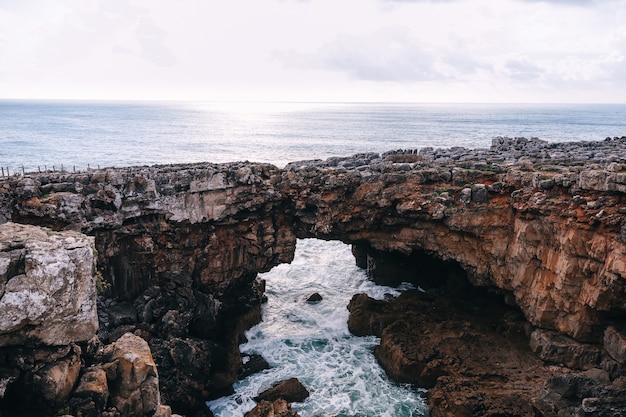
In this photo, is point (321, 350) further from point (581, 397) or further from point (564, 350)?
point (581, 397)

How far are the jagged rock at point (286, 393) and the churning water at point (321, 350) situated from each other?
31 cm

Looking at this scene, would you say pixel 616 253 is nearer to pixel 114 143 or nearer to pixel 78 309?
pixel 78 309

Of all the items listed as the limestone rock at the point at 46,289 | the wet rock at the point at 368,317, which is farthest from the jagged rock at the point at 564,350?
the limestone rock at the point at 46,289

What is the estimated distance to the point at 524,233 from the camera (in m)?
21.2

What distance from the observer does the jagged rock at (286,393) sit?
21.5 meters

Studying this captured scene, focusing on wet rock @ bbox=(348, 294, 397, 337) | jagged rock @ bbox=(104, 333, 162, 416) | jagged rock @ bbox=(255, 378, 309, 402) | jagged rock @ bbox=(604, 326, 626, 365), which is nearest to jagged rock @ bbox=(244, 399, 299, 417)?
jagged rock @ bbox=(255, 378, 309, 402)

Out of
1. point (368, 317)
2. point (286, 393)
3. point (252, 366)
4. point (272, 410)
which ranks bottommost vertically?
point (252, 366)

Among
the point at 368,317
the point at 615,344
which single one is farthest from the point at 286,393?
the point at 615,344

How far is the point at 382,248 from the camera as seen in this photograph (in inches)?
1048

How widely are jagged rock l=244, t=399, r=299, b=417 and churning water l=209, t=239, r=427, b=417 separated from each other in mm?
1626

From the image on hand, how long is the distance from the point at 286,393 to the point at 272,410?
96.7 inches

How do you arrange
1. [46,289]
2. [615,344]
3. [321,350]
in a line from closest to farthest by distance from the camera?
[46,289] → [615,344] → [321,350]

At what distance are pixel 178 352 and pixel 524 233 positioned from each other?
1637cm

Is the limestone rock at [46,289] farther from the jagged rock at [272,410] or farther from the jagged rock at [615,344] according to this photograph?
the jagged rock at [615,344]
